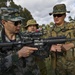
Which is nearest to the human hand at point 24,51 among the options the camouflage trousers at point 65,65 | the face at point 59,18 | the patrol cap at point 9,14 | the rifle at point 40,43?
the rifle at point 40,43

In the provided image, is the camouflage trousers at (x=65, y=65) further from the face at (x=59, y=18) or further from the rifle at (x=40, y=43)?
the rifle at (x=40, y=43)

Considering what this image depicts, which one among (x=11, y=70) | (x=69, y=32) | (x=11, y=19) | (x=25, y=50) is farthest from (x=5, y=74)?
(x=69, y=32)

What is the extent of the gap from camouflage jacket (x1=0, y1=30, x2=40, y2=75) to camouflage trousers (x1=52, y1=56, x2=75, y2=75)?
4.54 feet

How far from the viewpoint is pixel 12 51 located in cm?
401

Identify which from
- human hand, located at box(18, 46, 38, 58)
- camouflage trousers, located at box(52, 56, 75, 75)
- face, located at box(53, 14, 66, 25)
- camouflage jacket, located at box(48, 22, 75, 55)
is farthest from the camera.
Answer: face, located at box(53, 14, 66, 25)

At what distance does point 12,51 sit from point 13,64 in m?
0.19

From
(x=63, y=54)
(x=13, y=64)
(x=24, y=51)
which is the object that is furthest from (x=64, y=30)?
(x=24, y=51)

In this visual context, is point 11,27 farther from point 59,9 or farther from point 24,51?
point 59,9

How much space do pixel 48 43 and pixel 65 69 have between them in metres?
1.81

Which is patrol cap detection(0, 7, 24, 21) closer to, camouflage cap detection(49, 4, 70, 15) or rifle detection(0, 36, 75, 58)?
rifle detection(0, 36, 75, 58)

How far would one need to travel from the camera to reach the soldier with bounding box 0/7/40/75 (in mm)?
3812

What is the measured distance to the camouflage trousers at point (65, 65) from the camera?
5.91 metres

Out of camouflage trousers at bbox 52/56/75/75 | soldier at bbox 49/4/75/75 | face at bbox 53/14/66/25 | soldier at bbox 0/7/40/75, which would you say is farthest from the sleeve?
face at bbox 53/14/66/25

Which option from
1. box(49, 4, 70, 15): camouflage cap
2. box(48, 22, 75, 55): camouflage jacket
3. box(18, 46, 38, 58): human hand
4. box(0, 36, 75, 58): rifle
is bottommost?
box(18, 46, 38, 58): human hand
